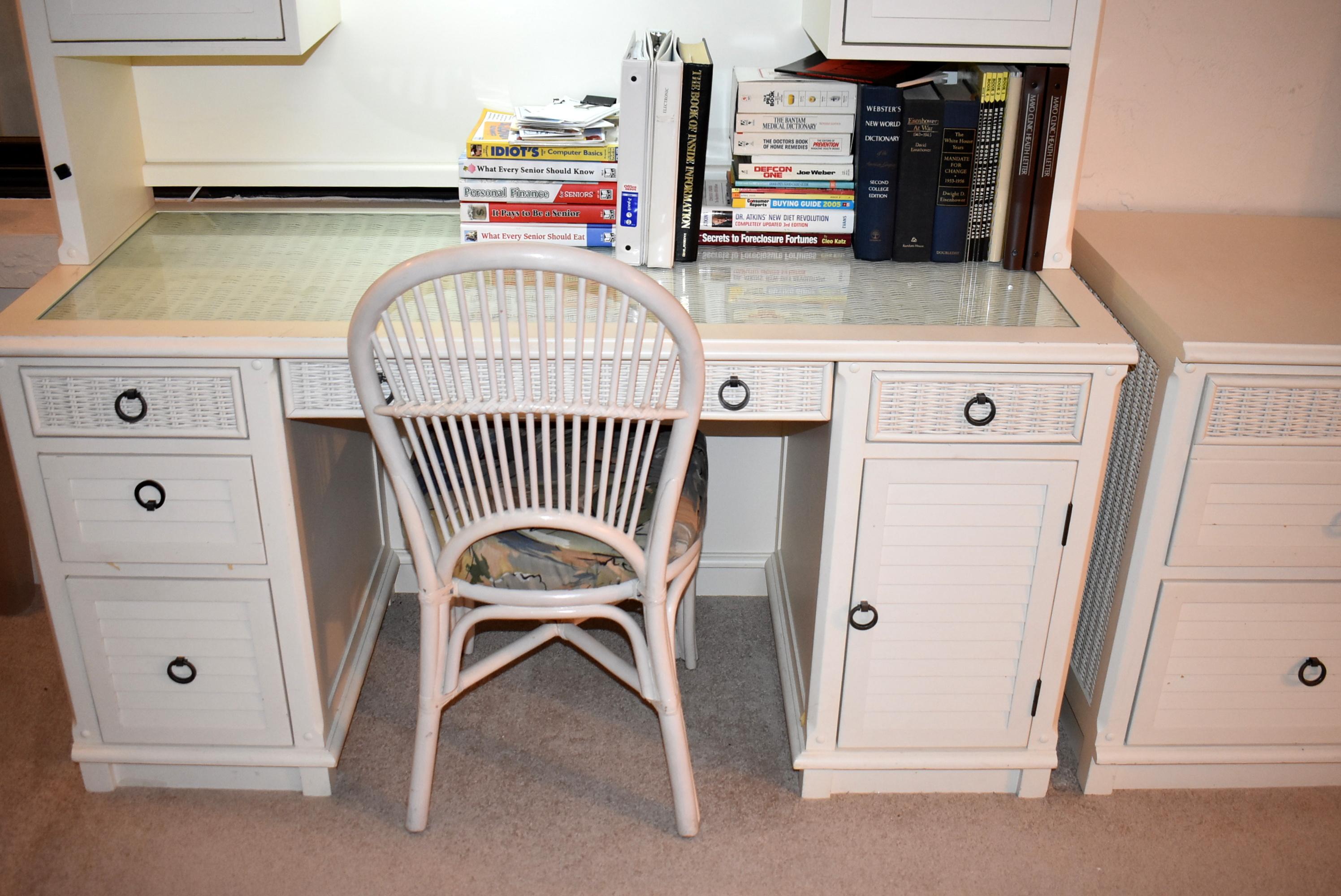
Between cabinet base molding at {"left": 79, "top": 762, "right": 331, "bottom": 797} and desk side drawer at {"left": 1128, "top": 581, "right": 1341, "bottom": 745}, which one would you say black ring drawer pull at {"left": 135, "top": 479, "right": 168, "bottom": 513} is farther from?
desk side drawer at {"left": 1128, "top": 581, "right": 1341, "bottom": 745}

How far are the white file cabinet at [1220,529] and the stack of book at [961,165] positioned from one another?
6.7 inches

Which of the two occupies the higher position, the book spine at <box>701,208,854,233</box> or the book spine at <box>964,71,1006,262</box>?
the book spine at <box>964,71,1006,262</box>

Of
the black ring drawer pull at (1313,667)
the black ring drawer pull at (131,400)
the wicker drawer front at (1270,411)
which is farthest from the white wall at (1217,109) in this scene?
the black ring drawer pull at (131,400)

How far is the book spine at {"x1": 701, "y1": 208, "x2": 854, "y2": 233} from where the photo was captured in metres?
1.67

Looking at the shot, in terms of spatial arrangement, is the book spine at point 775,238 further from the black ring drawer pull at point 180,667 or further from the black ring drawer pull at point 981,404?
the black ring drawer pull at point 180,667

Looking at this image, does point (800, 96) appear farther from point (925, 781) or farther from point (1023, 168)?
point (925, 781)

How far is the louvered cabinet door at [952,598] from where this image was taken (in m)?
1.45

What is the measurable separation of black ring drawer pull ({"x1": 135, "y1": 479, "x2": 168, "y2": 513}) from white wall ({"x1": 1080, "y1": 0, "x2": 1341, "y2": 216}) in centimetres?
152

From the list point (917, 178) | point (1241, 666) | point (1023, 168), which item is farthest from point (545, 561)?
point (1241, 666)

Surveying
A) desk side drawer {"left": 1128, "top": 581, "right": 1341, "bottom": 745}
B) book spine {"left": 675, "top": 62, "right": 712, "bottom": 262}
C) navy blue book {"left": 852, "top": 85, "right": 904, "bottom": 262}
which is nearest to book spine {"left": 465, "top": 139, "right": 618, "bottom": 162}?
book spine {"left": 675, "top": 62, "right": 712, "bottom": 262}

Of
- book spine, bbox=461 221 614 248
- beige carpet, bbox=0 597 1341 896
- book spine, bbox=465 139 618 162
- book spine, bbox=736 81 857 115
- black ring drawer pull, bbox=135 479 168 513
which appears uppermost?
book spine, bbox=736 81 857 115

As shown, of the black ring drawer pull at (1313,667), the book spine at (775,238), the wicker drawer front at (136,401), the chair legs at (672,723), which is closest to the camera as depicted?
the wicker drawer front at (136,401)

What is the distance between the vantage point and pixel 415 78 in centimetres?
177

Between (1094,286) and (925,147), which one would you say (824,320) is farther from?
(1094,286)
